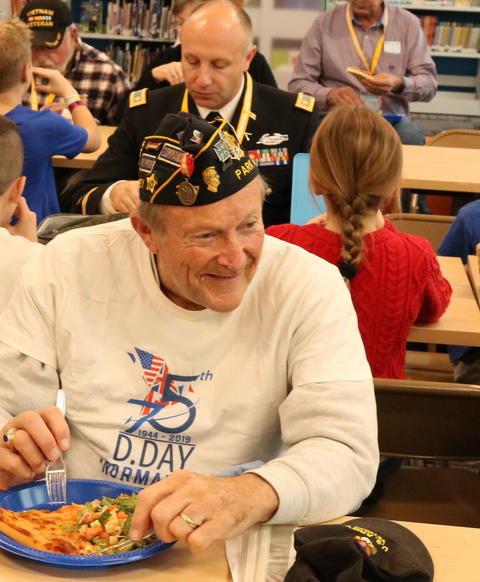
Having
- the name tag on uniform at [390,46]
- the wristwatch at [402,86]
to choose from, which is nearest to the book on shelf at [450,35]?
the name tag on uniform at [390,46]

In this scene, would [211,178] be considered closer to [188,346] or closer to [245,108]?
[188,346]

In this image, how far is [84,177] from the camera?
3.27 metres

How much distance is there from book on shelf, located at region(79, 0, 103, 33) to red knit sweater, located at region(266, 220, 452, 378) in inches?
236

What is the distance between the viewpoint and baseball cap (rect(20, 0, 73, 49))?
14.8 ft

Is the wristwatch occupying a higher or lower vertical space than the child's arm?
higher

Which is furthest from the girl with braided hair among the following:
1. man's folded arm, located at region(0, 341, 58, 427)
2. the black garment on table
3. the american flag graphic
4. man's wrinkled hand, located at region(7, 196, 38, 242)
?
the black garment on table

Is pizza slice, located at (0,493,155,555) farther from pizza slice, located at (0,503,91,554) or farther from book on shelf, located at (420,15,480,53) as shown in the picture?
book on shelf, located at (420,15,480,53)

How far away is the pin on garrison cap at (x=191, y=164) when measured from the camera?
1.38 m

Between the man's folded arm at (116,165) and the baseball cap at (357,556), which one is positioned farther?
the man's folded arm at (116,165)

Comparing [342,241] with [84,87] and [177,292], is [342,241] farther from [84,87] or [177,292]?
[84,87]

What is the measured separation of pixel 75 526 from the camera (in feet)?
4.10

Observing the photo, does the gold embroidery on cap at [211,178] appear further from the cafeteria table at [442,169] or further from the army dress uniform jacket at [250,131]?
the cafeteria table at [442,169]

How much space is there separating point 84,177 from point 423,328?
153 cm

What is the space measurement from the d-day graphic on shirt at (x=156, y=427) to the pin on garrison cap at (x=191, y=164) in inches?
12.2
